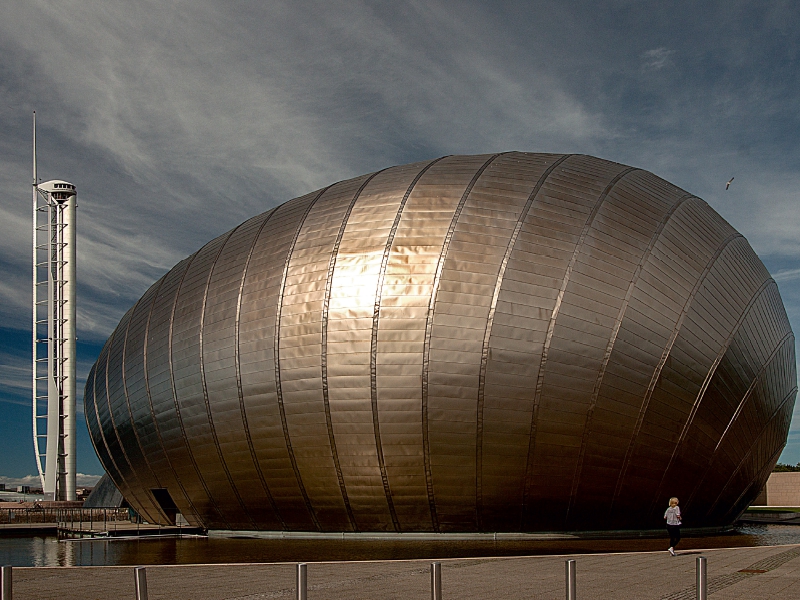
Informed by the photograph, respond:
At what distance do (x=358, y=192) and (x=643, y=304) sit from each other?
1004 cm

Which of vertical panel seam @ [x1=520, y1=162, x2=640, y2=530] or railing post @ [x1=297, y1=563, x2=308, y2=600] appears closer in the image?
railing post @ [x1=297, y1=563, x2=308, y2=600]

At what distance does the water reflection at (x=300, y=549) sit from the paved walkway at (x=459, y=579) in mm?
2394

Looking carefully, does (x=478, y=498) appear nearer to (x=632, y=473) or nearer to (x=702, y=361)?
(x=632, y=473)

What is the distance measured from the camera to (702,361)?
2345 centimetres

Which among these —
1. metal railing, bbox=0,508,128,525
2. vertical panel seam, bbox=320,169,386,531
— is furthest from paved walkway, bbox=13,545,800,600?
metal railing, bbox=0,508,128,525

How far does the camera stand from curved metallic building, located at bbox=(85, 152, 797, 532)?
22250 millimetres

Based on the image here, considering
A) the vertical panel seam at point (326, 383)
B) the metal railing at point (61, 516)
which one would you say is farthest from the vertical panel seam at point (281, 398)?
the metal railing at point (61, 516)

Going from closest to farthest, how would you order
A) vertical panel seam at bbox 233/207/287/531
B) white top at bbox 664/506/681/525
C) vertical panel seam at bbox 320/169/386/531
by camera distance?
white top at bbox 664/506/681/525 < vertical panel seam at bbox 320/169/386/531 < vertical panel seam at bbox 233/207/287/531

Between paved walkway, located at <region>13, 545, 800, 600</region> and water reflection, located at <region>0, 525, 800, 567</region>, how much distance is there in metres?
2.39

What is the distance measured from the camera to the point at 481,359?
22109 mm

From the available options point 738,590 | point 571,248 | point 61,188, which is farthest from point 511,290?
point 61,188

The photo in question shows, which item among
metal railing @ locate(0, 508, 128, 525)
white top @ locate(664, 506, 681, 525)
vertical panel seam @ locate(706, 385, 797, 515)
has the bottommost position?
metal railing @ locate(0, 508, 128, 525)

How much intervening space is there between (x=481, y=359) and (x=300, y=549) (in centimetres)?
711

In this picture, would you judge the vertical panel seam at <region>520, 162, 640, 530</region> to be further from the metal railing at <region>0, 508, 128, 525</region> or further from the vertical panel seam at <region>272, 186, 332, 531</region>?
the metal railing at <region>0, 508, 128, 525</region>
